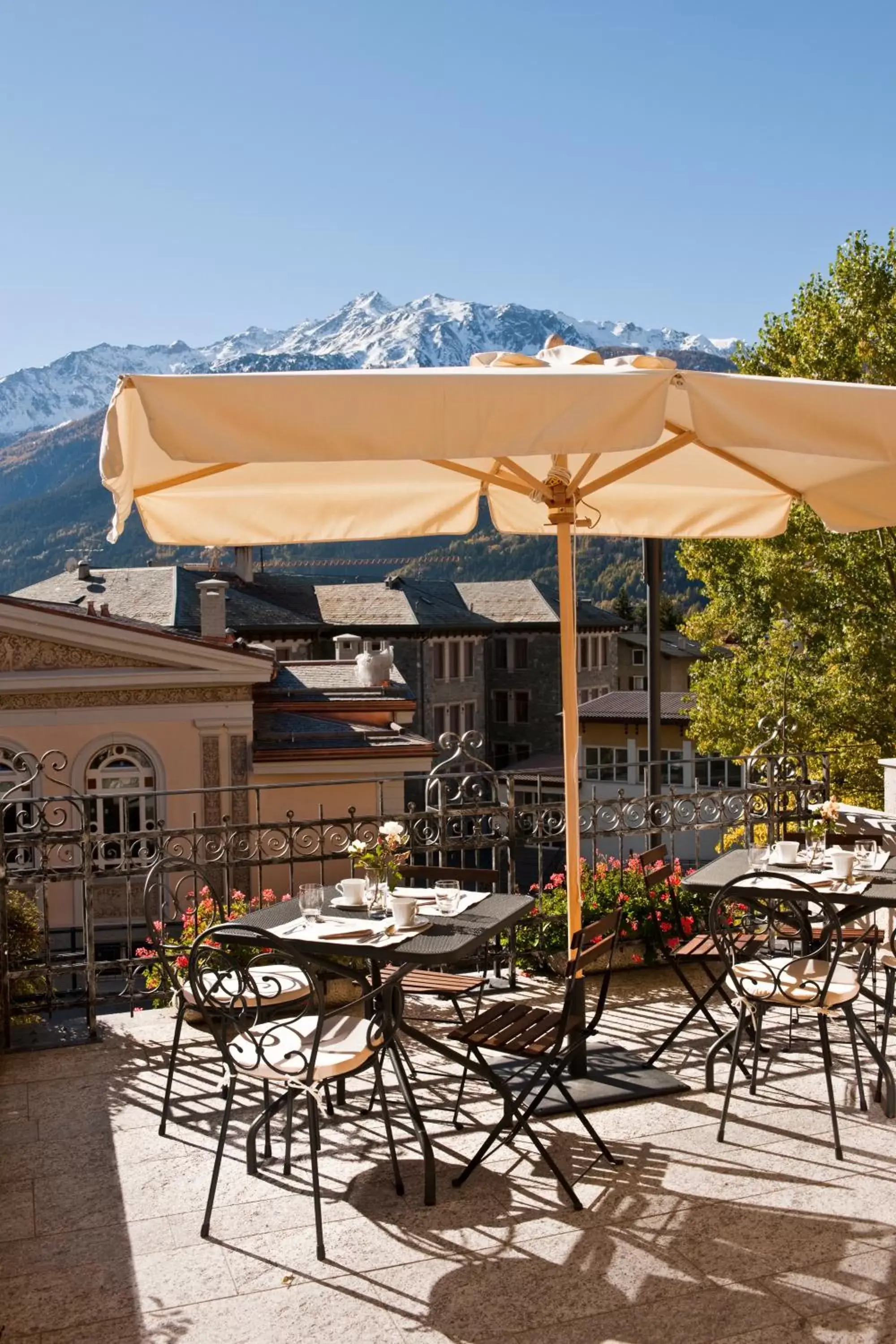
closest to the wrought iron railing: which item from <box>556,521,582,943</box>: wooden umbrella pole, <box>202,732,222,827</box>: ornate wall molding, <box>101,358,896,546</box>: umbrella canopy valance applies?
<box>556,521,582,943</box>: wooden umbrella pole

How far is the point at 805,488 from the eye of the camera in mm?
5754

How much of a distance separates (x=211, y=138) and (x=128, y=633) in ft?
74.8

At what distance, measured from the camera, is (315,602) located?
213ft

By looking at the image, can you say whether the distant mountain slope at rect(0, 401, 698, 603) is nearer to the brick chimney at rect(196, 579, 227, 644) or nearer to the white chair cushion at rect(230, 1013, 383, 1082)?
the brick chimney at rect(196, 579, 227, 644)

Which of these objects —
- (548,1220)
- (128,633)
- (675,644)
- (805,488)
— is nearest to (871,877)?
(805,488)

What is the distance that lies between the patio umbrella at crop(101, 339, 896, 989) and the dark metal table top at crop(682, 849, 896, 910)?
666mm

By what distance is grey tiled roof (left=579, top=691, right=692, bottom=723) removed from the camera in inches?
1992

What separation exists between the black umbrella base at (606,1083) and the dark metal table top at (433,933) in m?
0.70

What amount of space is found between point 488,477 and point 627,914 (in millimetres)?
3143

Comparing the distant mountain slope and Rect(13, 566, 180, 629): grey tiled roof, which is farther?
the distant mountain slope

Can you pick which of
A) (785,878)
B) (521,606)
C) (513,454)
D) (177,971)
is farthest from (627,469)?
(521,606)

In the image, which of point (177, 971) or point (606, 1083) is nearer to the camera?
point (606, 1083)

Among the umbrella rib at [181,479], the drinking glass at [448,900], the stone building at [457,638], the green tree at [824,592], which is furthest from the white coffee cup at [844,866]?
the stone building at [457,638]

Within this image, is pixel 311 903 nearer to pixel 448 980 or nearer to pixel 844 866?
pixel 448 980
